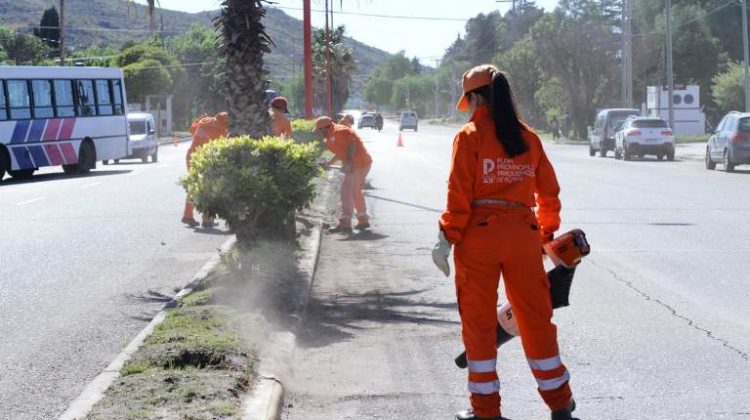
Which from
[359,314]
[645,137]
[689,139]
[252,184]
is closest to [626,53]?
[689,139]

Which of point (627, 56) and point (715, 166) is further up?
point (627, 56)

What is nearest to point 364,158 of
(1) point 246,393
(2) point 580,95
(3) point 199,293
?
(3) point 199,293

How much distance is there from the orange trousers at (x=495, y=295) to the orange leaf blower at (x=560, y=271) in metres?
0.21

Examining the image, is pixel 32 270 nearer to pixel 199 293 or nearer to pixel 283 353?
pixel 199 293

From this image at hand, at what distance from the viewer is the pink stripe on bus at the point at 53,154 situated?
102ft

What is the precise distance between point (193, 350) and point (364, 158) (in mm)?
9334

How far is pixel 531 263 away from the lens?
18.3ft

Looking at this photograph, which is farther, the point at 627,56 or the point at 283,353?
the point at 627,56

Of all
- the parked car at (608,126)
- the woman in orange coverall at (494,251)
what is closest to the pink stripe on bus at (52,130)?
the parked car at (608,126)

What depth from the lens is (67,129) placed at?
31.8 m

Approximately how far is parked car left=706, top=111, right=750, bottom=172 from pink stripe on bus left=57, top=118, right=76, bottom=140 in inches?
692

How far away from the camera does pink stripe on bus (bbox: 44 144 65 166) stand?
1218 inches

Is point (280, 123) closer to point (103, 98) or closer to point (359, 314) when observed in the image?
point (359, 314)

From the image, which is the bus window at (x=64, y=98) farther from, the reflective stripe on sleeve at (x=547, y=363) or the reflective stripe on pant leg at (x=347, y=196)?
the reflective stripe on sleeve at (x=547, y=363)
